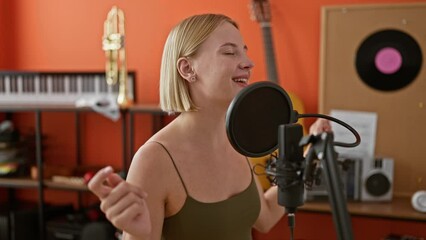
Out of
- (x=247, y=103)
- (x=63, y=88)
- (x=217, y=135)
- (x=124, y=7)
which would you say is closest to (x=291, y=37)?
(x=124, y=7)

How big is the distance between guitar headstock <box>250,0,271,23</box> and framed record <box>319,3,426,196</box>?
0.34 meters

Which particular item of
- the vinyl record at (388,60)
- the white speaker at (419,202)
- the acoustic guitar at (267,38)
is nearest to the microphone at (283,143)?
the white speaker at (419,202)

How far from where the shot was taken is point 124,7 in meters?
3.67

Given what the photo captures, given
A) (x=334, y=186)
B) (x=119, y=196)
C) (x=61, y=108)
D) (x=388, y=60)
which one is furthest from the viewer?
(x=61, y=108)

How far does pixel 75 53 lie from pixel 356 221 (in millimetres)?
2292

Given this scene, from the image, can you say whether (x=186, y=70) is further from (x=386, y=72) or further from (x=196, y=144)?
(x=386, y=72)

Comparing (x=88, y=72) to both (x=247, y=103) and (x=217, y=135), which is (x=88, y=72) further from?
(x=247, y=103)

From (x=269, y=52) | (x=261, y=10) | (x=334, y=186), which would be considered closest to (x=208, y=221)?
(x=334, y=186)

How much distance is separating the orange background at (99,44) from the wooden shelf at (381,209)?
0.73 metres

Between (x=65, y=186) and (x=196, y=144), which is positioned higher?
(x=196, y=144)

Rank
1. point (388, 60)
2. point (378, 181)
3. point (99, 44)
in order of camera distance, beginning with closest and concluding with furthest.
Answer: point (378, 181), point (388, 60), point (99, 44)

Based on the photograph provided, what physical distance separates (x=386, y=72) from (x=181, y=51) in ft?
7.03

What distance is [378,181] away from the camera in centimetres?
285

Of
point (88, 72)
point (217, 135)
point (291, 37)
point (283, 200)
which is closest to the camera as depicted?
point (283, 200)
